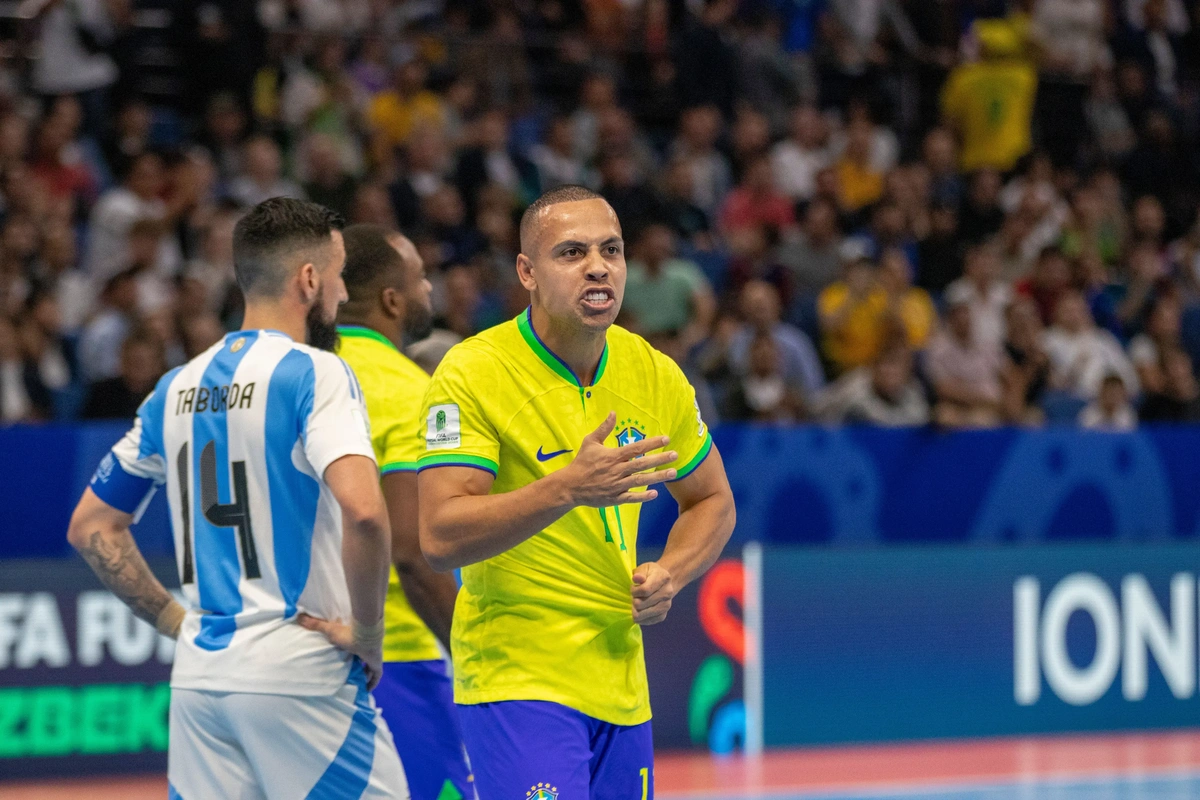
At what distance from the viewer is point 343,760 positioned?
4.06m

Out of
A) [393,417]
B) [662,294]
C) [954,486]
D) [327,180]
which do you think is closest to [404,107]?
[327,180]

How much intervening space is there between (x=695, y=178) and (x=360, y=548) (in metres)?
10.3

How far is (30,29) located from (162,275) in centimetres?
285

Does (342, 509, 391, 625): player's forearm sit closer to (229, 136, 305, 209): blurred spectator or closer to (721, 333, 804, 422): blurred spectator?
(721, 333, 804, 422): blurred spectator

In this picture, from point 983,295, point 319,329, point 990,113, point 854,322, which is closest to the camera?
point 319,329

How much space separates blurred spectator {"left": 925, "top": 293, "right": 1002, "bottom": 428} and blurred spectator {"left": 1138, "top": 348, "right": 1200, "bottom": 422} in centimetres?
122

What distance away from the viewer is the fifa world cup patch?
3.98 meters

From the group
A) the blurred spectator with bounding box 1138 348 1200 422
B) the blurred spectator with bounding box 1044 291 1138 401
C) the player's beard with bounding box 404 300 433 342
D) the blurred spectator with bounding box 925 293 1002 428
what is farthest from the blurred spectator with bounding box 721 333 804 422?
the player's beard with bounding box 404 300 433 342

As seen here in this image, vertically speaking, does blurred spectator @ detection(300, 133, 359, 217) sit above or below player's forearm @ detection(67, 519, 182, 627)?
above

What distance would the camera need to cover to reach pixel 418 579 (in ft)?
15.5

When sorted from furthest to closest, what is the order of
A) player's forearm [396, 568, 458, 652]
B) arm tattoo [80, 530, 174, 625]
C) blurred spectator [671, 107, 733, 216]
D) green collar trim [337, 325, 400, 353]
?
blurred spectator [671, 107, 733, 216], green collar trim [337, 325, 400, 353], player's forearm [396, 568, 458, 652], arm tattoo [80, 530, 174, 625]

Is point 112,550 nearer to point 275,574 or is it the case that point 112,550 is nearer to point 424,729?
point 275,574

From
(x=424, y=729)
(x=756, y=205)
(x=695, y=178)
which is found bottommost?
(x=424, y=729)

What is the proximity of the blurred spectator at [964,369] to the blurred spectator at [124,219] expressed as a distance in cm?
524
